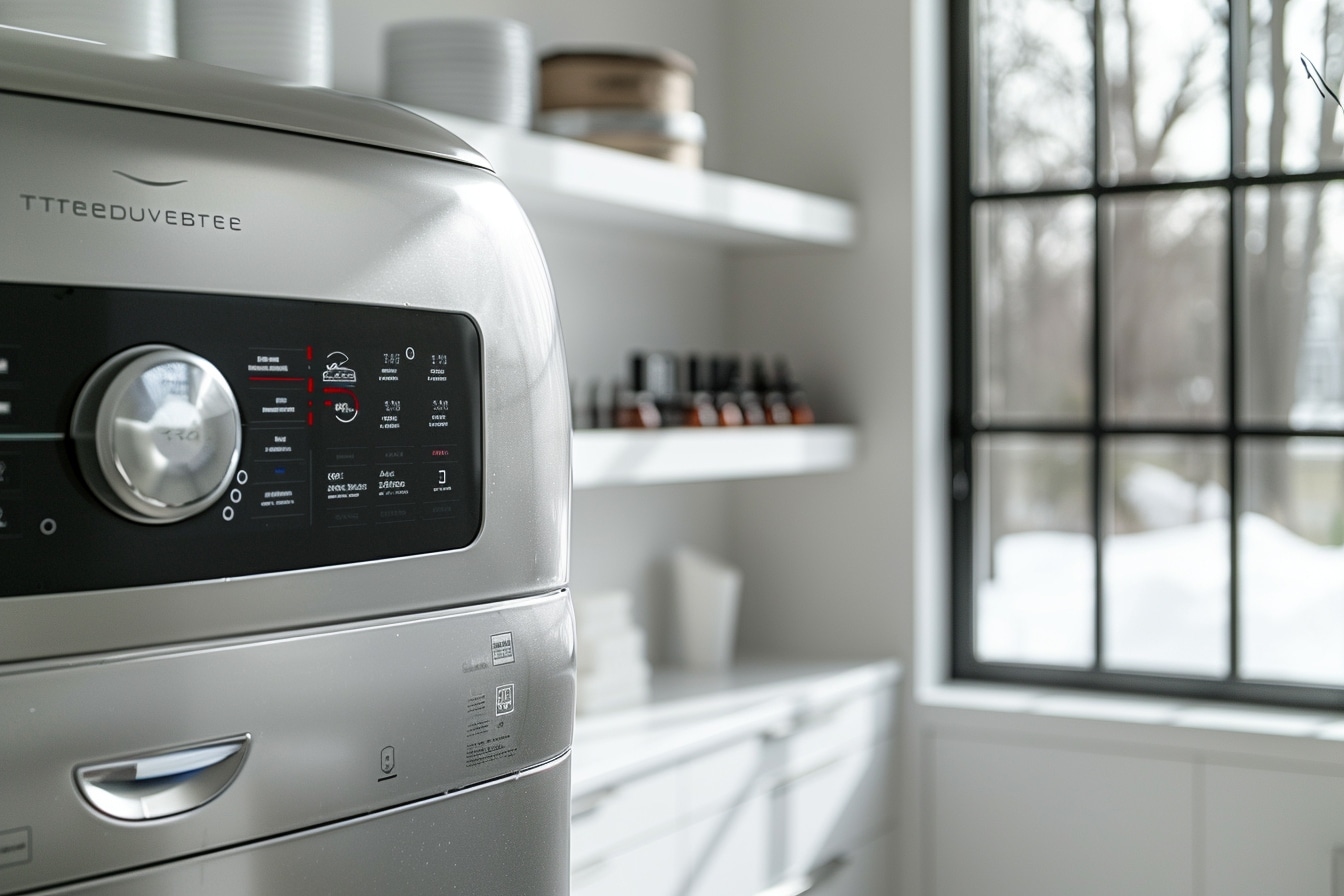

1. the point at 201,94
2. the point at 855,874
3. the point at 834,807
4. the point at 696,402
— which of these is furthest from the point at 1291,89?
the point at 201,94

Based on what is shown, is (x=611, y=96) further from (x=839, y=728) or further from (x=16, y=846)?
(x=16, y=846)

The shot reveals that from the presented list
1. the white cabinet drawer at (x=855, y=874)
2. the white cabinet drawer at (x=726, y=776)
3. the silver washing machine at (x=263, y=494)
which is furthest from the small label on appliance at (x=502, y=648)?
the white cabinet drawer at (x=855, y=874)

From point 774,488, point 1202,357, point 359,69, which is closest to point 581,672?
point 774,488

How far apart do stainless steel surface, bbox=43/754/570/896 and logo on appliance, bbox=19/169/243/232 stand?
1.28 feet

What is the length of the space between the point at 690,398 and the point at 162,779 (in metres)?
1.60

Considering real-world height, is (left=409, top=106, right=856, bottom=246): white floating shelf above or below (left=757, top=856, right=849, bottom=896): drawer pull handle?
above

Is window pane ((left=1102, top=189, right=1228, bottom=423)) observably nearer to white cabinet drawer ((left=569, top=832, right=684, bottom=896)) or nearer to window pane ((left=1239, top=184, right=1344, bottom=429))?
window pane ((left=1239, top=184, right=1344, bottom=429))

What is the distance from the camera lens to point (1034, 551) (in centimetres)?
268

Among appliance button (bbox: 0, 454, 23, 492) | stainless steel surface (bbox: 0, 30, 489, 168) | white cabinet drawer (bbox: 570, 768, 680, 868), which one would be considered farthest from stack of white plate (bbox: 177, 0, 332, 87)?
white cabinet drawer (bbox: 570, 768, 680, 868)

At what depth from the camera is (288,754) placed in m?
0.82

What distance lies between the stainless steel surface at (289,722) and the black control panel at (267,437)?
6 centimetres

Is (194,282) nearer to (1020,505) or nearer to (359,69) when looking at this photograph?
(359,69)

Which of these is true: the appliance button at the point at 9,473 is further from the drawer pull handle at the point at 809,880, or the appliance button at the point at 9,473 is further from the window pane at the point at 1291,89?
the window pane at the point at 1291,89

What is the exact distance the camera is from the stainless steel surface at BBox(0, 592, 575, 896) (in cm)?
72
